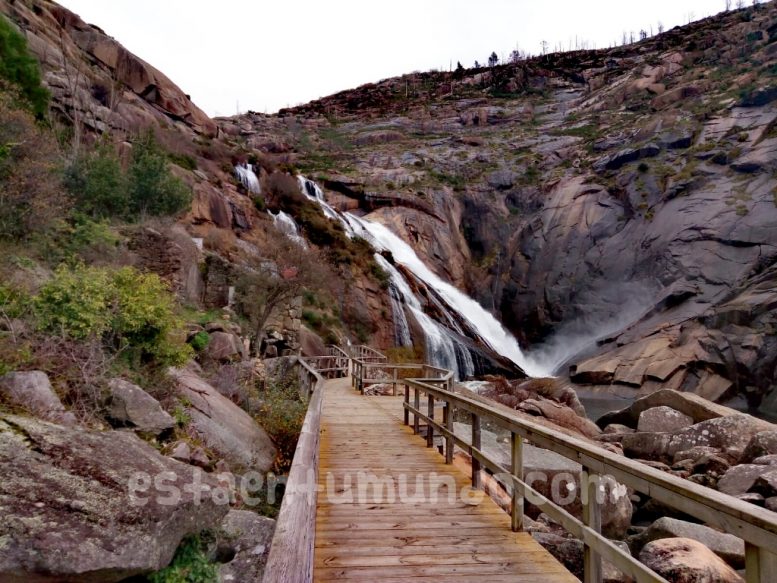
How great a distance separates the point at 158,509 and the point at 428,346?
2566 cm

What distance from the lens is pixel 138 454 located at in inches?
181

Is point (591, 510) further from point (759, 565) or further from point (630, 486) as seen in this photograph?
point (759, 565)

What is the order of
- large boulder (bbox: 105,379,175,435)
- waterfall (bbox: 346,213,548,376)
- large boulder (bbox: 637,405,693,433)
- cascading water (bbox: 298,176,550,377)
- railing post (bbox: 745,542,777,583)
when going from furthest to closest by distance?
waterfall (bbox: 346,213,548,376)
cascading water (bbox: 298,176,550,377)
large boulder (bbox: 637,405,693,433)
large boulder (bbox: 105,379,175,435)
railing post (bbox: 745,542,777,583)

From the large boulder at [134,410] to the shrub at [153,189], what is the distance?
47.9ft

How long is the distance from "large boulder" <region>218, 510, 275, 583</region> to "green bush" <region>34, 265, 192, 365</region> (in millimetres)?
3358

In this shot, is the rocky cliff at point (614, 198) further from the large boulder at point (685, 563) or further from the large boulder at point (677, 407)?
the large boulder at point (685, 563)

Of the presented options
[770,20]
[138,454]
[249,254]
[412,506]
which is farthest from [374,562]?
[770,20]

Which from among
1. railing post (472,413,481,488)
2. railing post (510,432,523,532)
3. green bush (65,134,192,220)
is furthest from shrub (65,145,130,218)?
railing post (510,432,523,532)

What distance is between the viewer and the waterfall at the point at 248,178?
122 feet

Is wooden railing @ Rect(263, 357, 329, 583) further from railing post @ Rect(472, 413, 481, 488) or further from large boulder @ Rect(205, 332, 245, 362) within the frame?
large boulder @ Rect(205, 332, 245, 362)

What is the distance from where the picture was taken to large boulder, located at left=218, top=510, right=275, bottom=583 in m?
4.60

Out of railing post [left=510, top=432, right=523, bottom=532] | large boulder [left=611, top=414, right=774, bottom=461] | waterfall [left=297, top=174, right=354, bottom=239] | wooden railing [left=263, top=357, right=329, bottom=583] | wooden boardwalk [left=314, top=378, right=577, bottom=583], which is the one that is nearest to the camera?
wooden railing [left=263, top=357, right=329, bottom=583]

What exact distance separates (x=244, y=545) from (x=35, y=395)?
107 inches

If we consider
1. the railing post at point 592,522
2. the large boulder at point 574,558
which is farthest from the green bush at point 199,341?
the railing post at point 592,522
